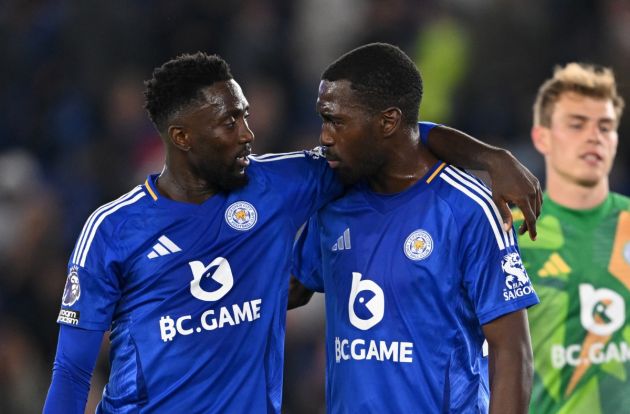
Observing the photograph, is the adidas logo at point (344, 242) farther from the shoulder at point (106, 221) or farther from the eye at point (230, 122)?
the shoulder at point (106, 221)

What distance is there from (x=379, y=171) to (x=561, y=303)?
1.43 meters

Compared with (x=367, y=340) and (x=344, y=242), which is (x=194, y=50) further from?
(x=367, y=340)

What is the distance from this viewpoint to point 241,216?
5.09 meters

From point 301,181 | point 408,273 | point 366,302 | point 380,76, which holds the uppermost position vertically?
point 380,76

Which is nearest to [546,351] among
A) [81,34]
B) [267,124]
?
[267,124]

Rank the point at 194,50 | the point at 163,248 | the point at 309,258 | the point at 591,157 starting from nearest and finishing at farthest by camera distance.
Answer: the point at 163,248 < the point at 309,258 < the point at 591,157 < the point at 194,50

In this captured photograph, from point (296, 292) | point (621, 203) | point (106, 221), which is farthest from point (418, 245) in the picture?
point (621, 203)

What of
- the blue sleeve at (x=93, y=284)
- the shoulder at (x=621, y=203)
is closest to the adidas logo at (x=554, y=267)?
the shoulder at (x=621, y=203)

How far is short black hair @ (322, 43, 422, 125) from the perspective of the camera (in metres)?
4.96

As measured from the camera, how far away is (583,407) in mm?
5941

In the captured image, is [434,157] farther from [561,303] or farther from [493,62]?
[493,62]

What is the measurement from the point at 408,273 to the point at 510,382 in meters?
0.60

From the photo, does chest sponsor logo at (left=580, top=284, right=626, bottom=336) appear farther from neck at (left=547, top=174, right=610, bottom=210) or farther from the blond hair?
the blond hair

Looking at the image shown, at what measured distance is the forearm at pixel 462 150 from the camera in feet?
16.4
